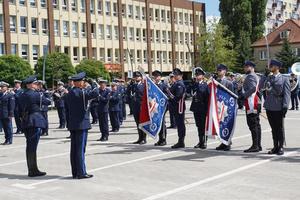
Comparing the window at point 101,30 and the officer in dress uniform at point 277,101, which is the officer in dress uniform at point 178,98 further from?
the window at point 101,30

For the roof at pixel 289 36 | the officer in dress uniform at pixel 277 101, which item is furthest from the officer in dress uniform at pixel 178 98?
the roof at pixel 289 36

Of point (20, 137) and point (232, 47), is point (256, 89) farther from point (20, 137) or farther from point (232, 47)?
point (232, 47)

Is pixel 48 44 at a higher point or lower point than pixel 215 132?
higher

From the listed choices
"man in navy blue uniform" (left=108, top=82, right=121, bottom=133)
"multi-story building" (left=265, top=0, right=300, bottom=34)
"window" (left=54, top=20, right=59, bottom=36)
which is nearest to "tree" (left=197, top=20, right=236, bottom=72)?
"window" (left=54, top=20, right=59, bottom=36)

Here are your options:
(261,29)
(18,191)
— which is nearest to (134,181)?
(18,191)

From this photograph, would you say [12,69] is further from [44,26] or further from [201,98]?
[201,98]

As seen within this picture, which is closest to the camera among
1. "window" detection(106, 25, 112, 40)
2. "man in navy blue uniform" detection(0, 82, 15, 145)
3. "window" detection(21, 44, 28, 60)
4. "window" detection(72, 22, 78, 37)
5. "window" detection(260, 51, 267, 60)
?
"man in navy blue uniform" detection(0, 82, 15, 145)

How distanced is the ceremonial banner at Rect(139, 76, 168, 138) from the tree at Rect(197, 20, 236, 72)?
174ft

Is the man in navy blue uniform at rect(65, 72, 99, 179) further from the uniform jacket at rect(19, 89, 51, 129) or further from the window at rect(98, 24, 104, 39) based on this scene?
the window at rect(98, 24, 104, 39)

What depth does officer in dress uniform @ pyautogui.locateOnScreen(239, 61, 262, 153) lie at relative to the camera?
38.3 ft

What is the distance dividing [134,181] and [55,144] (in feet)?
21.9

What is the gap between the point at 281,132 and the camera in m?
11.2

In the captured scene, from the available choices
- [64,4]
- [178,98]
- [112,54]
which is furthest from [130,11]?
[178,98]

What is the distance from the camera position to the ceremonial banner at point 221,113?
11859 millimetres
